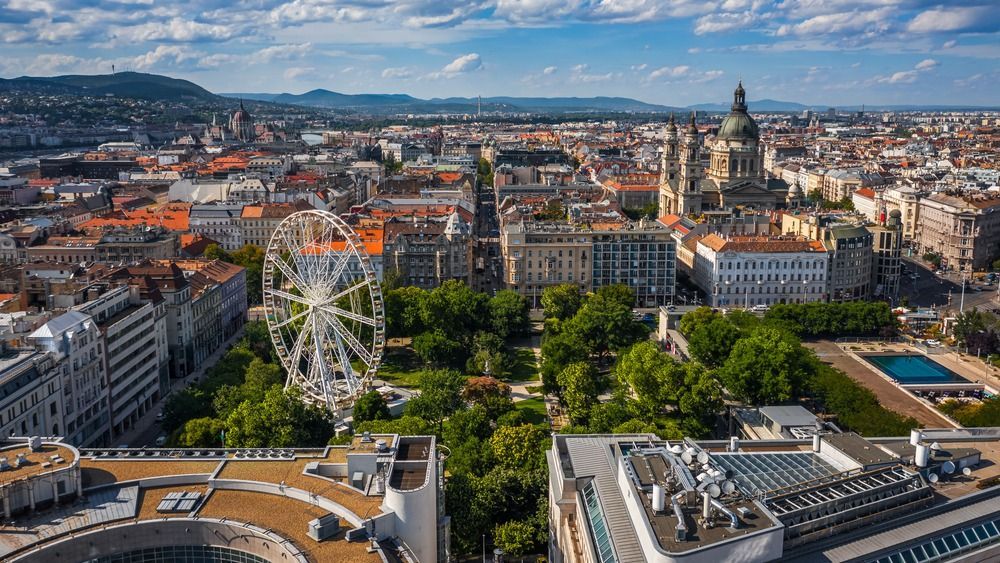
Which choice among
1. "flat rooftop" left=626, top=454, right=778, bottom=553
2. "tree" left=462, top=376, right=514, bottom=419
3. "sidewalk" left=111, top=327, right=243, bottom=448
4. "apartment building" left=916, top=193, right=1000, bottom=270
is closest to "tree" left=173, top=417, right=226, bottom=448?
"sidewalk" left=111, top=327, right=243, bottom=448

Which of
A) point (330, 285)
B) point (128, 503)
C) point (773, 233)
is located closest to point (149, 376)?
point (330, 285)

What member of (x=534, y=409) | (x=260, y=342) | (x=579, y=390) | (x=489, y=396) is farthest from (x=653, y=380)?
(x=260, y=342)

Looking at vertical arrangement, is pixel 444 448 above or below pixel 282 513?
below

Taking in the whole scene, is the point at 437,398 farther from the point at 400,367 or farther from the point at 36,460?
the point at 36,460

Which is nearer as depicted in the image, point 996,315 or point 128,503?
point 128,503

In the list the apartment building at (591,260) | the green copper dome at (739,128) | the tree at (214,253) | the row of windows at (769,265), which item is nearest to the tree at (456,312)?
the apartment building at (591,260)

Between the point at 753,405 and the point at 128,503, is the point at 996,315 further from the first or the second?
the point at 128,503

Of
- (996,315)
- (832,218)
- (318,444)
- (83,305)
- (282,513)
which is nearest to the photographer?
(282,513)
